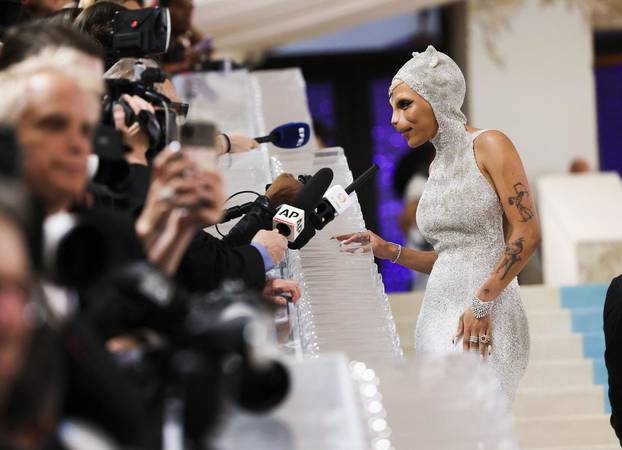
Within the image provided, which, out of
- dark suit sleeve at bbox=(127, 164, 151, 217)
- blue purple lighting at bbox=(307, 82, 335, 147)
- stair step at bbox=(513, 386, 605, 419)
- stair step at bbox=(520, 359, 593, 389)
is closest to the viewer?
dark suit sleeve at bbox=(127, 164, 151, 217)

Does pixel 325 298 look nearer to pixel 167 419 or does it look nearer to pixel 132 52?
pixel 132 52

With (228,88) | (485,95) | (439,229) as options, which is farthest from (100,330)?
(485,95)

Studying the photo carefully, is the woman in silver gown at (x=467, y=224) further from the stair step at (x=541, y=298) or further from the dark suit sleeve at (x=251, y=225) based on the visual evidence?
the stair step at (x=541, y=298)

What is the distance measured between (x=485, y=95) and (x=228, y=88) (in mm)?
3809

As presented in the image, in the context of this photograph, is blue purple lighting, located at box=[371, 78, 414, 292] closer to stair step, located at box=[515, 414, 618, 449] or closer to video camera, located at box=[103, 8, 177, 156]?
stair step, located at box=[515, 414, 618, 449]

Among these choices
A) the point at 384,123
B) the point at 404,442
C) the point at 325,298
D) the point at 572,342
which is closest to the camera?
the point at 404,442

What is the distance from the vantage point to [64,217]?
6.49ft

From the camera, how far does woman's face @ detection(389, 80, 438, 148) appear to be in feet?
13.1

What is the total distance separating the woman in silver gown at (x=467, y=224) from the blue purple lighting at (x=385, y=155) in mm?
8187

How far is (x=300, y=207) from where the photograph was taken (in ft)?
12.4

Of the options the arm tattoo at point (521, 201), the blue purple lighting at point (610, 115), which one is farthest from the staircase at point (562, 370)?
the blue purple lighting at point (610, 115)

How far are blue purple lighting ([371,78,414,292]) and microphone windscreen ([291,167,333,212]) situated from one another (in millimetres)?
8410

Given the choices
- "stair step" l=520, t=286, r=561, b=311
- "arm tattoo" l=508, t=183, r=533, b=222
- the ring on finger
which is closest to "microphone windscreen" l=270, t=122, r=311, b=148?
"arm tattoo" l=508, t=183, r=533, b=222

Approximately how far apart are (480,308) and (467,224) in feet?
0.95
